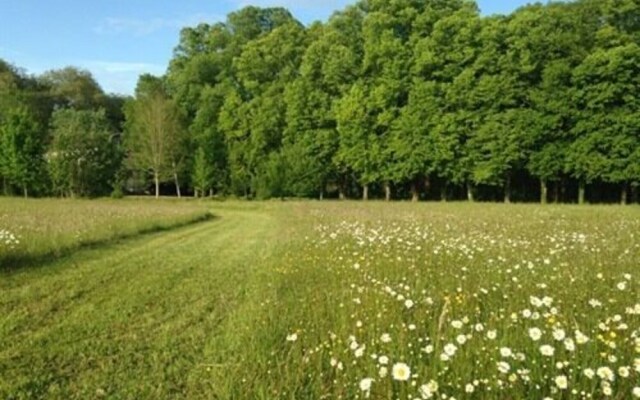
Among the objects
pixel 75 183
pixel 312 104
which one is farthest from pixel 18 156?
pixel 312 104

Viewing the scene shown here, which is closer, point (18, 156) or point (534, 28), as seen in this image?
point (534, 28)

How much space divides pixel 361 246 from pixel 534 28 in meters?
40.7

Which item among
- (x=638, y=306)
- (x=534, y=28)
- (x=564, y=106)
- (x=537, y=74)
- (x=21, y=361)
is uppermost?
(x=534, y=28)

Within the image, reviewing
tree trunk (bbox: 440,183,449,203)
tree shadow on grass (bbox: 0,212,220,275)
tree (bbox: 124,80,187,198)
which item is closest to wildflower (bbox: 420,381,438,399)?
tree shadow on grass (bbox: 0,212,220,275)

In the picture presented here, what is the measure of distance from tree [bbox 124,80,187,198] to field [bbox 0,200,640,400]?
1683 inches

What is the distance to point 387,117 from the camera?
48.3m

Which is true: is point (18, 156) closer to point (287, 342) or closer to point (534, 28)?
point (534, 28)

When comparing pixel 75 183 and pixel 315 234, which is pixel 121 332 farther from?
pixel 75 183

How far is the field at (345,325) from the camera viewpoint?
14.1ft

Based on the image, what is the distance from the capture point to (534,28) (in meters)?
45.2

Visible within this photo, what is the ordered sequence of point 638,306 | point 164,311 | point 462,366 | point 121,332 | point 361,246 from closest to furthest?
point 462,366 → point 638,306 → point 121,332 → point 164,311 → point 361,246

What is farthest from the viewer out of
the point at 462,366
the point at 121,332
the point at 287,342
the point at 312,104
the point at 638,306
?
the point at 312,104

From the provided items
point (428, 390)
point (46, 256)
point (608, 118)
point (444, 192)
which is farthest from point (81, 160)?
point (428, 390)

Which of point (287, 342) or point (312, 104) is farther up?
point (312, 104)
